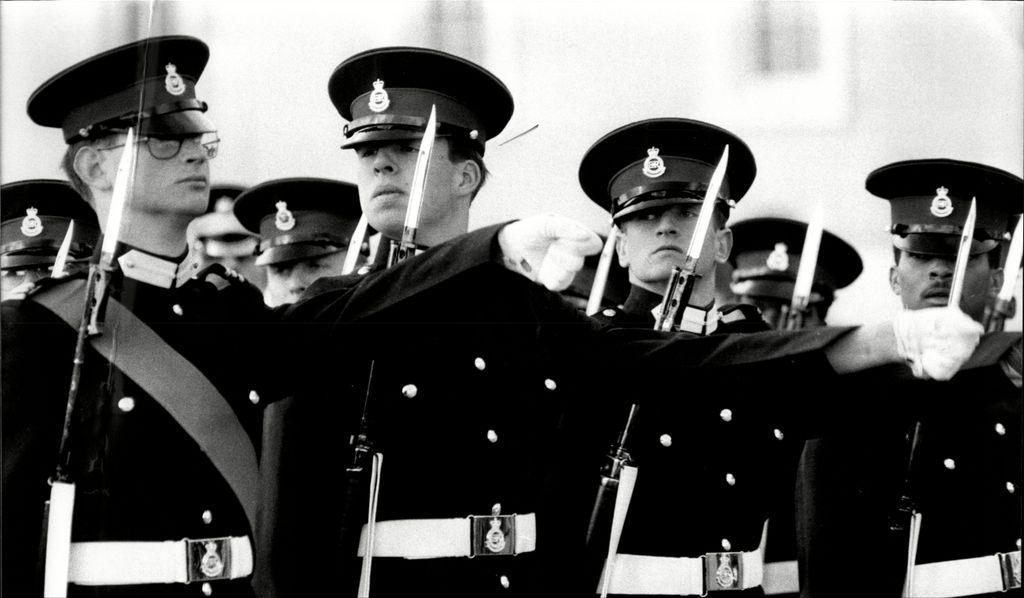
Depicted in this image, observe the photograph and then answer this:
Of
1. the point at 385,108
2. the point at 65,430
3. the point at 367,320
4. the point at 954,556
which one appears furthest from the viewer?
the point at 954,556

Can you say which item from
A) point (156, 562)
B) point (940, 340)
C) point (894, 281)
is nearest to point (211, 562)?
point (156, 562)

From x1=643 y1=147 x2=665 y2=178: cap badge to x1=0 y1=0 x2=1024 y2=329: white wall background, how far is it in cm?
45

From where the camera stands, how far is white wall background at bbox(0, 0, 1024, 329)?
3553mm

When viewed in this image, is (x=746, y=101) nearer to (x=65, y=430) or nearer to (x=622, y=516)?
(x=622, y=516)

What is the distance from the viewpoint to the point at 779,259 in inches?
215

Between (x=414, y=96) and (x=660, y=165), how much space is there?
2.75 ft

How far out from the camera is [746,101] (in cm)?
367

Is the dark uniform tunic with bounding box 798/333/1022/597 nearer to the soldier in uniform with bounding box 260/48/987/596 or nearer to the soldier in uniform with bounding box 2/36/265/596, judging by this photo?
the soldier in uniform with bounding box 260/48/987/596

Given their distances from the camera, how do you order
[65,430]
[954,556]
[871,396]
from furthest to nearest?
[954,556] < [871,396] < [65,430]

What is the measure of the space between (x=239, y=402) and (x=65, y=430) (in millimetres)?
508

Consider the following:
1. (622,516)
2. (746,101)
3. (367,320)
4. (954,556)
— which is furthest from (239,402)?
(954,556)

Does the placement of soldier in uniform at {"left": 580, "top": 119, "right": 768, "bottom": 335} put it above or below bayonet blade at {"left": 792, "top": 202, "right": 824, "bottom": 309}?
above

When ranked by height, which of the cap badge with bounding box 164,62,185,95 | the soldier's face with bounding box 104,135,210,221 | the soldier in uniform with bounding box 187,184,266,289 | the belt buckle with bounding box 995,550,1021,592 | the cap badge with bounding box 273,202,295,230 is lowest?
the belt buckle with bounding box 995,550,1021,592

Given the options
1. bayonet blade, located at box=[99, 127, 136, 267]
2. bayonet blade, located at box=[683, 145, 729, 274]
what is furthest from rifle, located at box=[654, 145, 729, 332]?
bayonet blade, located at box=[99, 127, 136, 267]
